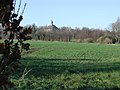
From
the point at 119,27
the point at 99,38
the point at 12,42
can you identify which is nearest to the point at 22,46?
the point at 12,42

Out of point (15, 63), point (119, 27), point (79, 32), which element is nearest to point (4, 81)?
point (15, 63)

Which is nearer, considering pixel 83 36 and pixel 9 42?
pixel 9 42

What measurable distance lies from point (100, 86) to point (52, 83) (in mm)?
1893

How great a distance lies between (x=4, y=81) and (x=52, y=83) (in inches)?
408

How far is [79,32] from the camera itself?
116 m

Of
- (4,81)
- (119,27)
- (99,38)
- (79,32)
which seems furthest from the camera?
(119,27)

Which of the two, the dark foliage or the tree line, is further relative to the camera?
the tree line

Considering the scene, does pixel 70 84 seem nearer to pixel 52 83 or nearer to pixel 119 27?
pixel 52 83

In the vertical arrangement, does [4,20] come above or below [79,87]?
above

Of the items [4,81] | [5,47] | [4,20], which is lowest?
[4,81]

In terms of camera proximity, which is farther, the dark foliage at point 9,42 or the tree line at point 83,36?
the tree line at point 83,36

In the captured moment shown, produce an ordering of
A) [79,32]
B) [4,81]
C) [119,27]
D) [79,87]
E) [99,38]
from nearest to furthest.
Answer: [4,81] < [79,87] < [99,38] < [79,32] < [119,27]

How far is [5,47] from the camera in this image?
3830 mm

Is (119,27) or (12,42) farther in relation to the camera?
(119,27)
